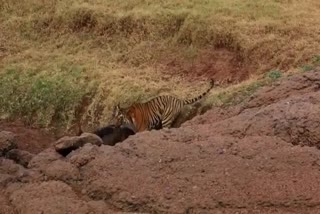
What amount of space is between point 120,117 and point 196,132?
4.84 m

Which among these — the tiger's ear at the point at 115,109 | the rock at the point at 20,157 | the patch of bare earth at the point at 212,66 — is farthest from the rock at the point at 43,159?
the patch of bare earth at the point at 212,66

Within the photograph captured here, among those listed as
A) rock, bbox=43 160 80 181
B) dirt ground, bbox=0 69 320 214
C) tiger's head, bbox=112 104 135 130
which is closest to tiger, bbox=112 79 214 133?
tiger's head, bbox=112 104 135 130

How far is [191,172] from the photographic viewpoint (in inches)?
204

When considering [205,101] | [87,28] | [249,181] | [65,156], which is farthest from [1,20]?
[249,181]

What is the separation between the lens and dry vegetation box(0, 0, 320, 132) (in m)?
11.4

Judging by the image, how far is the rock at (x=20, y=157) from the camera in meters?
5.93

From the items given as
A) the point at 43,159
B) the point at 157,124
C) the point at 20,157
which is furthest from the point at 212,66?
the point at 43,159

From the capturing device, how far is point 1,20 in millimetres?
15383

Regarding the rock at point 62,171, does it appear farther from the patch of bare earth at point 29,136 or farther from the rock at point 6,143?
the patch of bare earth at point 29,136

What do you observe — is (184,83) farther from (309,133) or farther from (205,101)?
(309,133)

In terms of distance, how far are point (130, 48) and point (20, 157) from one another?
23.9ft

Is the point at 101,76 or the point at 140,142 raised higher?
the point at 140,142

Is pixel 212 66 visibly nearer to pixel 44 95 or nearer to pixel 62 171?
pixel 44 95

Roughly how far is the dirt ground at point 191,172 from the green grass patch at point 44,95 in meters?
6.00
